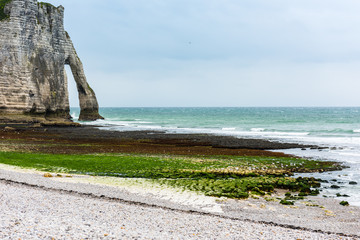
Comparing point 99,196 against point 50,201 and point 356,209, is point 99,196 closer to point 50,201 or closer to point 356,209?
point 50,201

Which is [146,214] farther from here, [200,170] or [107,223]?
[200,170]

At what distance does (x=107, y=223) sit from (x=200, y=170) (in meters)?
12.0

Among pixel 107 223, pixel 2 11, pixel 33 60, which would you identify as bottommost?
pixel 107 223

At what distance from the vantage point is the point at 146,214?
11.3 meters

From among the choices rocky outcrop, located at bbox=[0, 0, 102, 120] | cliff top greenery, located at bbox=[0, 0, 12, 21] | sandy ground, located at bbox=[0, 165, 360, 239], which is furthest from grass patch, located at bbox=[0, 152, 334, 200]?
cliff top greenery, located at bbox=[0, 0, 12, 21]

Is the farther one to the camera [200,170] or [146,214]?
[200,170]

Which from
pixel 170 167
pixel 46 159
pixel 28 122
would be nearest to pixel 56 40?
pixel 28 122

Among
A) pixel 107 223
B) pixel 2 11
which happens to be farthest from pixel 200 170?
pixel 2 11

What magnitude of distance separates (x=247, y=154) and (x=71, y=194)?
19.8 meters

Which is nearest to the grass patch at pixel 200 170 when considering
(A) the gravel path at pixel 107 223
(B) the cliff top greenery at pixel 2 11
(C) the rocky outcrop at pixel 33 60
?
(A) the gravel path at pixel 107 223

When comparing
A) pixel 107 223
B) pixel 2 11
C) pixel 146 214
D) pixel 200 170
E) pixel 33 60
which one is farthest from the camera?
pixel 33 60

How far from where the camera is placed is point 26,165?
21.6 m

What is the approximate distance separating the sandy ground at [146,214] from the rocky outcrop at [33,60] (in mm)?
49782

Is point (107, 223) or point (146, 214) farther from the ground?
point (107, 223)
